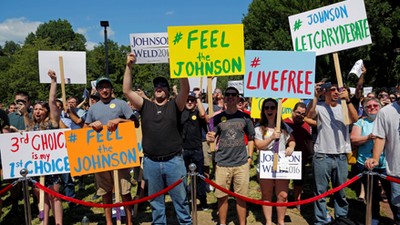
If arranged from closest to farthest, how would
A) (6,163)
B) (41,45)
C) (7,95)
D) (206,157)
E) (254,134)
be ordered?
(6,163) → (254,134) → (206,157) → (7,95) → (41,45)

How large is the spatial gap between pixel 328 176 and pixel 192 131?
244 centimetres

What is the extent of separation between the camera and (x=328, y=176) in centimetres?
→ 483

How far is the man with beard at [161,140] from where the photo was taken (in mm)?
4320

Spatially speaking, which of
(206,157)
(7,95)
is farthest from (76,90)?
(206,157)

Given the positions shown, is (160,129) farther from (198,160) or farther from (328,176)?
(328,176)

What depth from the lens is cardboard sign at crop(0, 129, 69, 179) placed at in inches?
183

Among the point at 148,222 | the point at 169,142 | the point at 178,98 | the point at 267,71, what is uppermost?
the point at 267,71

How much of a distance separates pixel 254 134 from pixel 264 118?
294 millimetres

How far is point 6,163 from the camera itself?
4645 mm

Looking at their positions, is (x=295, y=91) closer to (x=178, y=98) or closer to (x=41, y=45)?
(x=178, y=98)

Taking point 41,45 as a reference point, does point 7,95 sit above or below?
below

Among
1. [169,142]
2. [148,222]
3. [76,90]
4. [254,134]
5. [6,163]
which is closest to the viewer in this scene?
[169,142]

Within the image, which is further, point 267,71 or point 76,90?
point 76,90

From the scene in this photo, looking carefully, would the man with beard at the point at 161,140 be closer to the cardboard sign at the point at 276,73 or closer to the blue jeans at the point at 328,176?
the cardboard sign at the point at 276,73
